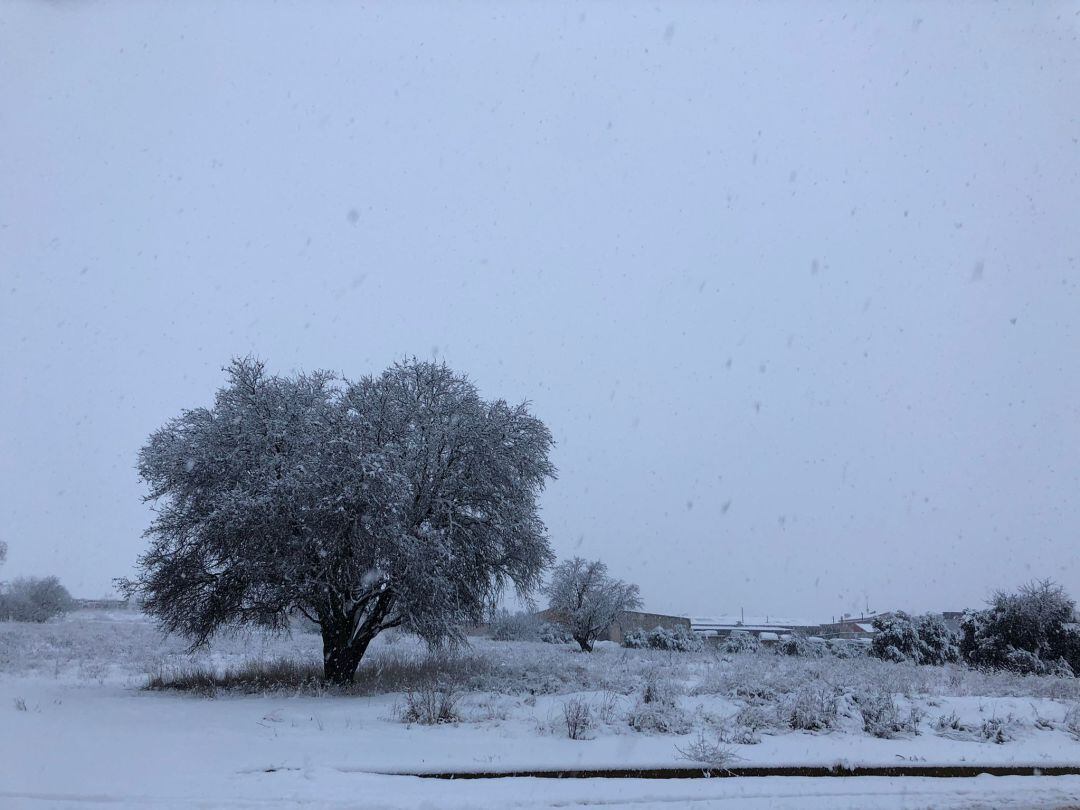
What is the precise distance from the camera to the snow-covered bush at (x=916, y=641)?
1259 inches

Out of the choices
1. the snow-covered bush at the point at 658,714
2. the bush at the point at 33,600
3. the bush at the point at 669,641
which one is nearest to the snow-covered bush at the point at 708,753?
the snow-covered bush at the point at 658,714

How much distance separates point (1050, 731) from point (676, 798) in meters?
8.64

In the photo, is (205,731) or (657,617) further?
(657,617)

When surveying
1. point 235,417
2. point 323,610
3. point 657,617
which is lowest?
point 657,617

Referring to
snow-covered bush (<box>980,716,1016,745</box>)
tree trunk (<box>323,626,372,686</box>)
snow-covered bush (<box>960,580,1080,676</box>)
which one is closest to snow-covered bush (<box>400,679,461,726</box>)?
tree trunk (<box>323,626,372,686</box>)

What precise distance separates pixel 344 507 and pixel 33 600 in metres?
53.1

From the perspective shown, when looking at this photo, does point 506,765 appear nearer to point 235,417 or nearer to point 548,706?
point 548,706

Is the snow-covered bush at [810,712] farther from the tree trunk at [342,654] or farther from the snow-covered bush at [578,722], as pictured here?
the tree trunk at [342,654]

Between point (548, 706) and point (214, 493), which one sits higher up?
point (214, 493)

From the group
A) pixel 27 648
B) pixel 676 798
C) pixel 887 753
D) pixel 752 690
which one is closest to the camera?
pixel 676 798

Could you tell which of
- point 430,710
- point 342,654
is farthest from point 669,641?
point 430,710

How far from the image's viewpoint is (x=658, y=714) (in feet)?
36.6

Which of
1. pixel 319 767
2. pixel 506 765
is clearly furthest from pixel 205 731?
pixel 506 765

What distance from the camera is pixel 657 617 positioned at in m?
73.1
